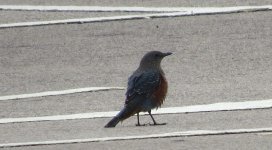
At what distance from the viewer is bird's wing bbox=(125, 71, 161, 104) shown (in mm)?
11317

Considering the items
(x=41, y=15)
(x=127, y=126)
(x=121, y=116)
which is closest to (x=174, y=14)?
(x=41, y=15)

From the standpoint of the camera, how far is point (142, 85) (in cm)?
1136

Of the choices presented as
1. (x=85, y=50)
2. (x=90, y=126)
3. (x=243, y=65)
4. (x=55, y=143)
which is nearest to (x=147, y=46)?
(x=85, y=50)

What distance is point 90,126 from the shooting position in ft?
36.4

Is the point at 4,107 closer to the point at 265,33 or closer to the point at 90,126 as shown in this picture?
the point at 90,126

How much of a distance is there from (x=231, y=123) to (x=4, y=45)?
635 cm

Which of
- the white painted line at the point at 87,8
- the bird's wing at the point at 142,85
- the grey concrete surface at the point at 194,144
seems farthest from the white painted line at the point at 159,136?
the white painted line at the point at 87,8

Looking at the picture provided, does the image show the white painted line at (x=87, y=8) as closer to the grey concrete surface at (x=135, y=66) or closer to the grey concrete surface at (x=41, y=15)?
the grey concrete surface at (x=41, y=15)

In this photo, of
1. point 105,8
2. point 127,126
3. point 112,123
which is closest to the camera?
point 112,123

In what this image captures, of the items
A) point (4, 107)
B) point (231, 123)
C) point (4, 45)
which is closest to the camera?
point (231, 123)

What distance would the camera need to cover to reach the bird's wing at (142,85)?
1132cm

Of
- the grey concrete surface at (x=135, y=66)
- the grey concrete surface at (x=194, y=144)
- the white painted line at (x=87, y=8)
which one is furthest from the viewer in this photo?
the white painted line at (x=87, y=8)

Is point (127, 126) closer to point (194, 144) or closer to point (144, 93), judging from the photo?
point (144, 93)
